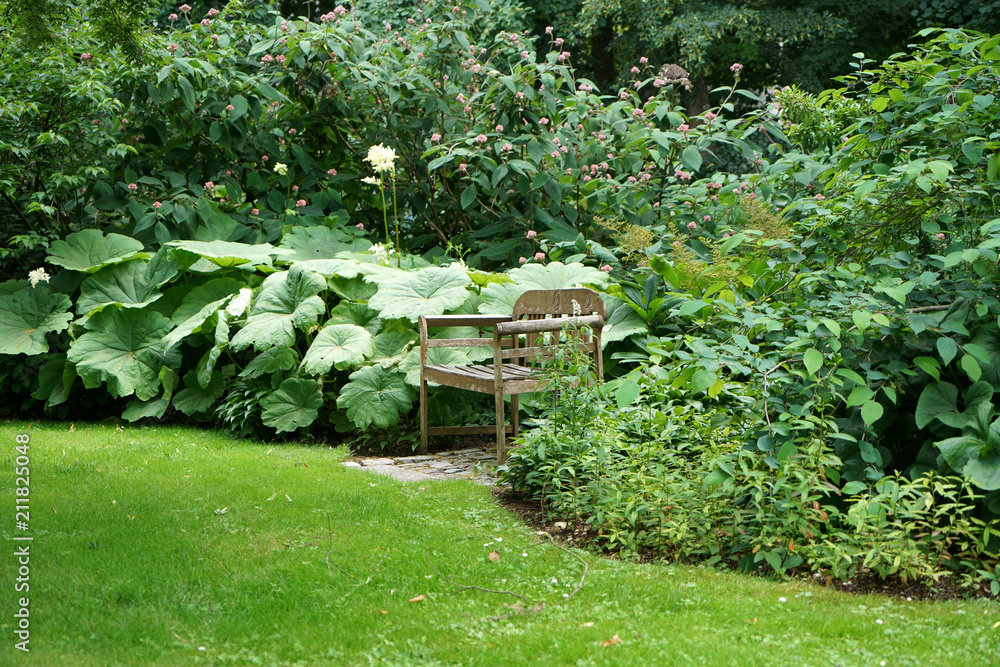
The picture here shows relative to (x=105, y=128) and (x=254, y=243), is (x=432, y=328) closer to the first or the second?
(x=254, y=243)

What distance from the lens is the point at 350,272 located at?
17.9 ft

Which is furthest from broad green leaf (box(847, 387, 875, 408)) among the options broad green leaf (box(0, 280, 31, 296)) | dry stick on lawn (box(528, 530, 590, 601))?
broad green leaf (box(0, 280, 31, 296))

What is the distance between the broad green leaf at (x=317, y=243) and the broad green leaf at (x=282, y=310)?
0.78 metres

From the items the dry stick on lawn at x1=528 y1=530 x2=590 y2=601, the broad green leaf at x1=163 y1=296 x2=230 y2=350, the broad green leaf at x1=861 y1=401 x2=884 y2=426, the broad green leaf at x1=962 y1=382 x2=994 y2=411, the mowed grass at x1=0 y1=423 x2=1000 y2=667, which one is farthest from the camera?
the broad green leaf at x1=163 y1=296 x2=230 y2=350

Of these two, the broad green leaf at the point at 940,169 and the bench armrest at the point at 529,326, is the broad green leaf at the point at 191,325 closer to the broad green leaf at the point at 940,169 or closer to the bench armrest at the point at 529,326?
the bench armrest at the point at 529,326

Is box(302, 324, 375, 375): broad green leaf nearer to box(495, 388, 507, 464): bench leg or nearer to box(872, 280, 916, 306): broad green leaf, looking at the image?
box(495, 388, 507, 464): bench leg

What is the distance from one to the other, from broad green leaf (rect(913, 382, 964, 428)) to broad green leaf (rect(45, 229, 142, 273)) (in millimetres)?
5019

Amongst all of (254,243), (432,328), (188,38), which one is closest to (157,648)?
(432,328)

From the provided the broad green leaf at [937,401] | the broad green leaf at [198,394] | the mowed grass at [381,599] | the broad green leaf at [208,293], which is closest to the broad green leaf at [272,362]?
the broad green leaf at [198,394]

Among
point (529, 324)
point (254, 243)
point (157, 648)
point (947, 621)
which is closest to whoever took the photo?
point (157, 648)

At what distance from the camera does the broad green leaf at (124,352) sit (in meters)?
5.35

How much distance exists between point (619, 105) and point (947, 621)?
541 centimetres

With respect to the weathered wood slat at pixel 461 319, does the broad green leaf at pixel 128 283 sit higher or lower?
higher

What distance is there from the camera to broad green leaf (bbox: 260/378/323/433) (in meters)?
5.03
